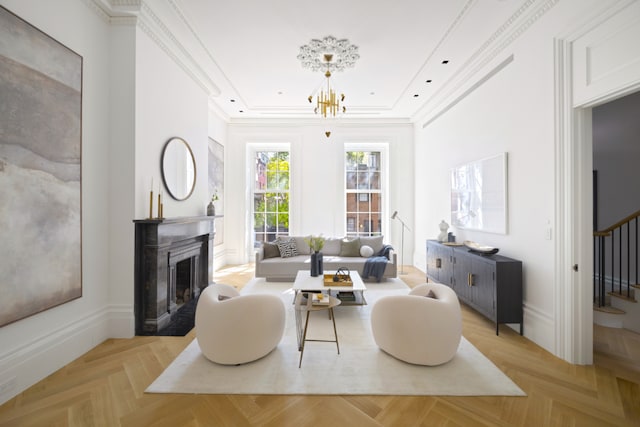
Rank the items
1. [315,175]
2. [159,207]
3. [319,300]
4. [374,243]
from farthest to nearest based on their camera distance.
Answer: [315,175] → [374,243] → [159,207] → [319,300]

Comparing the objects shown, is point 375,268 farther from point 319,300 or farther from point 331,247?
point 319,300

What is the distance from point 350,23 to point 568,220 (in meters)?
3.00

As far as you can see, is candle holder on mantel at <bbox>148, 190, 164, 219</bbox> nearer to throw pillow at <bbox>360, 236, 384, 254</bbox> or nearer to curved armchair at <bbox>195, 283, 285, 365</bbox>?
curved armchair at <bbox>195, 283, 285, 365</bbox>

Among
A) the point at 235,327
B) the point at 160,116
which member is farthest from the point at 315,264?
the point at 160,116

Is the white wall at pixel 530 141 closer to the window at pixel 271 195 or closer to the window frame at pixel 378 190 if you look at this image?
the window frame at pixel 378 190

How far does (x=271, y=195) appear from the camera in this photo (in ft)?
23.5

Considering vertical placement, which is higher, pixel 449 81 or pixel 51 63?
pixel 449 81

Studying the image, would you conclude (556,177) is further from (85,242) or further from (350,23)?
(85,242)

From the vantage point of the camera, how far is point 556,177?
2.74 metres

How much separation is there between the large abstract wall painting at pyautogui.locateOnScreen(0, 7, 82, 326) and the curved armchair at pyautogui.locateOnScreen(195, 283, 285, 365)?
123 centimetres

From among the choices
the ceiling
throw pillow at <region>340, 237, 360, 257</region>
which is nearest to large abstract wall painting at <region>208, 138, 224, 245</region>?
Answer: the ceiling

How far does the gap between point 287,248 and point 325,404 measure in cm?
370

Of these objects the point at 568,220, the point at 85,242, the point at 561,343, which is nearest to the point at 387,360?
the point at 561,343

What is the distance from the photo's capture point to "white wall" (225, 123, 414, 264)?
271 inches
